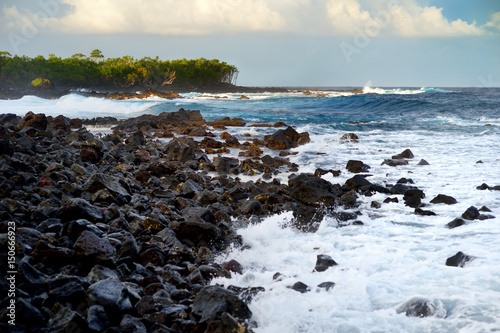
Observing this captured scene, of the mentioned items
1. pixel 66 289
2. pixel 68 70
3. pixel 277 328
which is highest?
pixel 68 70

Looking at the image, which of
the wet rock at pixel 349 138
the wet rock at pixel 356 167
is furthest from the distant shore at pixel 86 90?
the wet rock at pixel 356 167

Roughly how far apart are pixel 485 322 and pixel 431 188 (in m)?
4.65

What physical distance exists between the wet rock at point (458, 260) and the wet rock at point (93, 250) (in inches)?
140

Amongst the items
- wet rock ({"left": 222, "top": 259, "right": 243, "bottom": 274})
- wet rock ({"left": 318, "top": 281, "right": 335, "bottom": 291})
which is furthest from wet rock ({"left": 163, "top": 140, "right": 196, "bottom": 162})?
wet rock ({"left": 318, "top": 281, "right": 335, "bottom": 291})

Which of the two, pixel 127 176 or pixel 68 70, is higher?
pixel 68 70

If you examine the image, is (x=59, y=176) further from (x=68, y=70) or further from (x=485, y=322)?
(x=68, y=70)

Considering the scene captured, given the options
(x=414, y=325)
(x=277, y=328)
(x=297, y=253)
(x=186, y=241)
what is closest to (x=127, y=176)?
(x=186, y=241)

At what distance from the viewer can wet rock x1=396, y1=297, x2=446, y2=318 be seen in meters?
3.25

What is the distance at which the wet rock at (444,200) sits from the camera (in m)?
6.41

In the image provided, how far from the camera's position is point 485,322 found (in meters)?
3.11

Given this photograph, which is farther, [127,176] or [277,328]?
[127,176]

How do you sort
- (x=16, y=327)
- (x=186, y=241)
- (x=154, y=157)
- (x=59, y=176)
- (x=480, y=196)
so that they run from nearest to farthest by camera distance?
(x=16, y=327) → (x=186, y=241) → (x=59, y=176) → (x=480, y=196) → (x=154, y=157)

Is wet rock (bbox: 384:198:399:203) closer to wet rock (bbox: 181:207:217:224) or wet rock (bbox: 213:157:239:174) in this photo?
wet rock (bbox: 181:207:217:224)

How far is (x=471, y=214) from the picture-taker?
5586 mm
